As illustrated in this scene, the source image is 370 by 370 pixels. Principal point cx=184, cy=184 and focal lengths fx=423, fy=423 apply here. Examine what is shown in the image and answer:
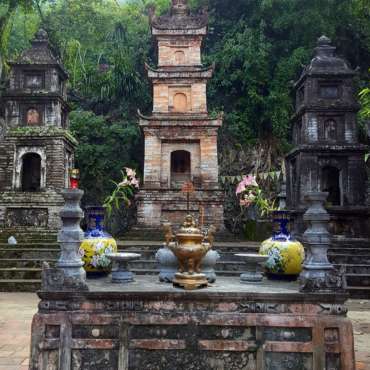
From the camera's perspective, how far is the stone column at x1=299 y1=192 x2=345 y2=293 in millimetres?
4027

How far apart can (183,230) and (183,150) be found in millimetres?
13836

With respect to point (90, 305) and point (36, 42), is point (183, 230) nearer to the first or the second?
point (90, 305)

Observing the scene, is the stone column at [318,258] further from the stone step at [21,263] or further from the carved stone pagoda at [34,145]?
the carved stone pagoda at [34,145]

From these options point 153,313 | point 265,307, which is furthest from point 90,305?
point 265,307

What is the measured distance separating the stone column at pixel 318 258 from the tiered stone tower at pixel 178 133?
12844 mm

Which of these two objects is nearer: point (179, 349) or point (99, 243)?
point (179, 349)

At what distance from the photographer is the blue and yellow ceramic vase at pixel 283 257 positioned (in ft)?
16.1

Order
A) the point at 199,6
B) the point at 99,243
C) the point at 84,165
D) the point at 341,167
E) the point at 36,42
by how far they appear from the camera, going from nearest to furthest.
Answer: the point at 99,243
the point at 341,167
the point at 36,42
the point at 84,165
the point at 199,6

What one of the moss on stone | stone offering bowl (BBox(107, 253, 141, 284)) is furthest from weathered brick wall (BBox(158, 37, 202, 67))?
stone offering bowl (BBox(107, 253, 141, 284))

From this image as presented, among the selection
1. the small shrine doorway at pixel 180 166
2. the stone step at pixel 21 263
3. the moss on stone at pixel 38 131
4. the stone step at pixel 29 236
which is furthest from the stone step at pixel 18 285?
the small shrine doorway at pixel 180 166

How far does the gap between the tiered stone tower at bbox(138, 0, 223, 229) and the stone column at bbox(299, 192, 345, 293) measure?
42.1 ft

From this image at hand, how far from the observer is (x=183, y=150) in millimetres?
18188

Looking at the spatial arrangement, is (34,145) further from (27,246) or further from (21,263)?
(21,263)

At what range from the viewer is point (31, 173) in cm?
1756
